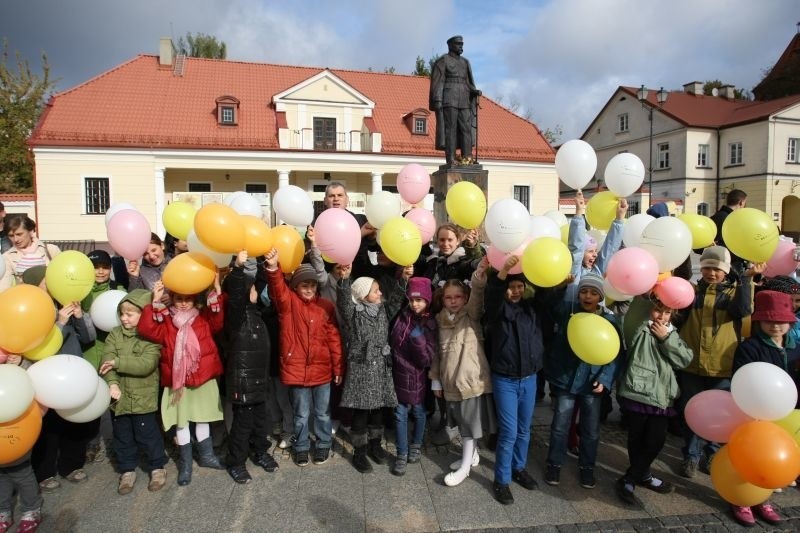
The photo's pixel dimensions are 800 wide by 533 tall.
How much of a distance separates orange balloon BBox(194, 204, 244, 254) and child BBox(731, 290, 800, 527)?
10.8 feet

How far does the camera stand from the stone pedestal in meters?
6.66

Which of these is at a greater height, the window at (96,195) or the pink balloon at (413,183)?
the window at (96,195)

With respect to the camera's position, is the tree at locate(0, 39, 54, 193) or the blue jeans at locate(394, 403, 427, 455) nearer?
the blue jeans at locate(394, 403, 427, 455)

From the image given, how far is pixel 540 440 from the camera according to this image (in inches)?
151

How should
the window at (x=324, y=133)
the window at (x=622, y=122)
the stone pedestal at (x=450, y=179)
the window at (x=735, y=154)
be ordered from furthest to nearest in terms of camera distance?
the window at (x=622, y=122) → the window at (x=735, y=154) → the window at (x=324, y=133) → the stone pedestal at (x=450, y=179)

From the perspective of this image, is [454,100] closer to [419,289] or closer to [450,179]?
[450,179]

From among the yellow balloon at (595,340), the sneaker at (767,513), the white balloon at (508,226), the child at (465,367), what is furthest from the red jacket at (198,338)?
the sneaker at (767,513)

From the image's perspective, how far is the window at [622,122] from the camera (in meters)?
31.2

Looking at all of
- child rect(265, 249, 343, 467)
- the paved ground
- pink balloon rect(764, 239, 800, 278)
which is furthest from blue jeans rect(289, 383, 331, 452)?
pink balloon rect(764, 239, 800, 278)

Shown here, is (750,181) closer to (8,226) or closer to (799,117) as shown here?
(799,117)

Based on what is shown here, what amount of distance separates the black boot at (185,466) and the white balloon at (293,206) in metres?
1.79

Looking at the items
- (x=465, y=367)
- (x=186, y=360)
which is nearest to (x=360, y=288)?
(x=465, y=367)

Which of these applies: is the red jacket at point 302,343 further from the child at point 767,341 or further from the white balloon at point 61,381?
the child at point 767,341

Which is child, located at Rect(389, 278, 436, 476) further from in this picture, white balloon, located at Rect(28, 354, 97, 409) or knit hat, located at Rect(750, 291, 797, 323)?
knit hat, located at Rect(750, 291, 797, 323)
